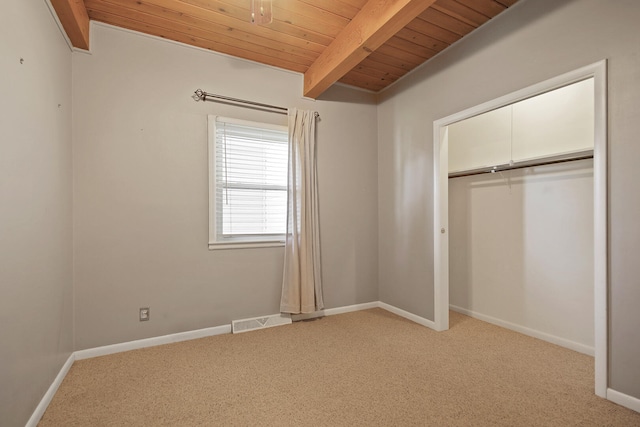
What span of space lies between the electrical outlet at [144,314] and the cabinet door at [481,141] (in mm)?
3318

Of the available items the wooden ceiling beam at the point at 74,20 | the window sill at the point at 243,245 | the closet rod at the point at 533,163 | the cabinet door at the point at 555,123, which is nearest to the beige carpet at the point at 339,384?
the window sill at the point at 243,245

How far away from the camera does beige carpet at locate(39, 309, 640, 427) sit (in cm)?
151

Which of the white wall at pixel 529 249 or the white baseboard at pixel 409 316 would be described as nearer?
the white wall at pixel 529 249

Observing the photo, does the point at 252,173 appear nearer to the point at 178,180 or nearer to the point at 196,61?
the point at 178,180

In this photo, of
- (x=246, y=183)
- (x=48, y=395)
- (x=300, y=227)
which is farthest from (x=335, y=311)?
(x=48, y=395)

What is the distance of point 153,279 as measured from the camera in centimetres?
239

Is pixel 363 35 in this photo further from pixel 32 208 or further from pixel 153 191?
pixel 32 208

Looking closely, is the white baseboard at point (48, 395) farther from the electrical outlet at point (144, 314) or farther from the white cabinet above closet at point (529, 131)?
the white cabinet above closet at point (529, 131)

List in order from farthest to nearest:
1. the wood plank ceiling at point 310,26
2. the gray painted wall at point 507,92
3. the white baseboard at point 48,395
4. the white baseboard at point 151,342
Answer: the white baseboard at point 151,342 < the wood plank ceiling at point 310,26 < the gray painted wall at point 507,92 < the white baseboard at point 48,395

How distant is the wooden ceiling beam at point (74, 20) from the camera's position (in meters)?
1.72

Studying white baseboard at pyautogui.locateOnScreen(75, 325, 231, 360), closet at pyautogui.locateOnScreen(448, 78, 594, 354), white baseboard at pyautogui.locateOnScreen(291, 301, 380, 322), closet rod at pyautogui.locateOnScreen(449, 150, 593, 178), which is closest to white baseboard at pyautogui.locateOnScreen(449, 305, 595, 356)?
closet at pyautogui.locateOnScreen(448, 78, 594, 354)

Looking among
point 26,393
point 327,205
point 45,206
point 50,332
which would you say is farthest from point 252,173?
point 26,393

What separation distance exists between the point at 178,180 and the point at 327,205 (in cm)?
150

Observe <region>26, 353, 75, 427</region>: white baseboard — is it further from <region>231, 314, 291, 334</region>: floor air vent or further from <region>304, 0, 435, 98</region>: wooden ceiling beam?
<region>304, 0, 435, 98</region>: wooden ceiling beam
